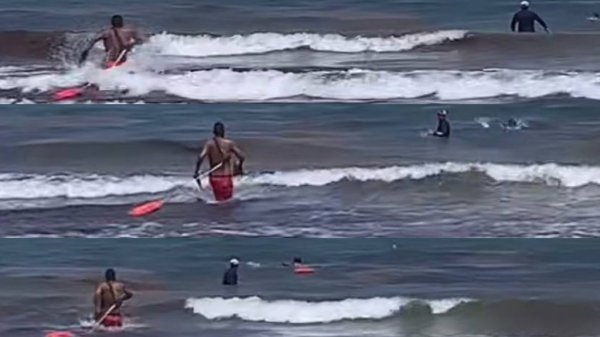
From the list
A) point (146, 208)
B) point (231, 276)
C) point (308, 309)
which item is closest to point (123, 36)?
point (146, 208)

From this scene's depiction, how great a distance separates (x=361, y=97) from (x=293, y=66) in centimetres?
201

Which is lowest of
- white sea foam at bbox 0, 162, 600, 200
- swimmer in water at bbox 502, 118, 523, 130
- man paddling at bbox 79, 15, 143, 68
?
white sea foam at bbox 0, 162, 600, 200

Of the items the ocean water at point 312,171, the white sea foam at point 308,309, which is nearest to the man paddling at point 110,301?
the white sea foam at point 308,309

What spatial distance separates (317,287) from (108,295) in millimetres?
2674

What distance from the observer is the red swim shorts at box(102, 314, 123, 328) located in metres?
19.8

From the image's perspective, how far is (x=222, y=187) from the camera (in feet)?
74.1

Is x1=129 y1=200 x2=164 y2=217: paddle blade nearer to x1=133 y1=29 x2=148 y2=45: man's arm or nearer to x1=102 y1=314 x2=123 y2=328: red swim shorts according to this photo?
x1=102 y1=314 x2=123 y2=328: red swim shorts

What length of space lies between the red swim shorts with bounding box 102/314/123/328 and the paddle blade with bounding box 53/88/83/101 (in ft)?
28.8

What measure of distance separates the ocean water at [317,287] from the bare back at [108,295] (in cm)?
30

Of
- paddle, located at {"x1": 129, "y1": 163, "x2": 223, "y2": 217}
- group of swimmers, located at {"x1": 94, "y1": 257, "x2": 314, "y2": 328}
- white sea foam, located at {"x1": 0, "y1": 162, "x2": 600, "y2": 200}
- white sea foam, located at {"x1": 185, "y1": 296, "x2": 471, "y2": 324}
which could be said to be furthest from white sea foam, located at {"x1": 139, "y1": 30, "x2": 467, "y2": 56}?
group of swimmers, located at {"x1": 94, "y1": 257, "x2": 314, "y2": 328}

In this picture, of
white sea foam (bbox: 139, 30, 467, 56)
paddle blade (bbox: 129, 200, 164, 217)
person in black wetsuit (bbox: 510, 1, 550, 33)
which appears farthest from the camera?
person in black wetsuit (bbox: 510, 1, 550, 33)

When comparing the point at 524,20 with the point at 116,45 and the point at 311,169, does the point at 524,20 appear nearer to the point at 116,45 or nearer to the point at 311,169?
the point at 116,45

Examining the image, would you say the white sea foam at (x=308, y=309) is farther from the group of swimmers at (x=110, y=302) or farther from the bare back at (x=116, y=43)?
the bare back at (x=116, y=43)

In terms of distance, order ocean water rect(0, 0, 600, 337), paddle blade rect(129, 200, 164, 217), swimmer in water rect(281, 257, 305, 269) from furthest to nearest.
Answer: paddle blade rect(129, 200, 164, 217) < swimmer in water rect(281, 257, 305, 269) < ocean water rect(0, 0, 600, 337)
